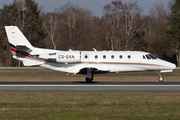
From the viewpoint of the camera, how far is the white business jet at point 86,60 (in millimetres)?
24734

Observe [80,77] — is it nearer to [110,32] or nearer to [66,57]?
[66,57]

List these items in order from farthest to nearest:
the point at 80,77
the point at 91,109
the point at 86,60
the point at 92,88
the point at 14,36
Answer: the point at 80,77 < the point at 14,36 < the point at 86,60 < the point at 92,88 < the point at 91,109

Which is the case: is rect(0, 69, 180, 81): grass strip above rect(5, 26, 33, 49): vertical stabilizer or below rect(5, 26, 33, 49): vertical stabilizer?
below

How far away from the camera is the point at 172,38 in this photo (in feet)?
195

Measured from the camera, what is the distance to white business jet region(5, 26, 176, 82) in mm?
24734

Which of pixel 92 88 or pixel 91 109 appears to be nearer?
pixel 91 109

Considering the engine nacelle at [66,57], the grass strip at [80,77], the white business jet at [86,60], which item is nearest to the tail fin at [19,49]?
the white business jet at [86,60]

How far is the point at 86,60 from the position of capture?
24938mm

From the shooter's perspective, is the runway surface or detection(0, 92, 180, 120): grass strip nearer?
detection(0, 92, 180, 120): grass strip

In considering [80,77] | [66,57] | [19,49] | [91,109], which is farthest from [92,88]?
[80,77]

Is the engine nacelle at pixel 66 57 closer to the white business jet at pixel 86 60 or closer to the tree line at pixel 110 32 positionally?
the white business jet at pixel 86 60

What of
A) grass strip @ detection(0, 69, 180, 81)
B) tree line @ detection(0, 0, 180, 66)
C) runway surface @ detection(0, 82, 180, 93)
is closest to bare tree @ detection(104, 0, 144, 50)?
tree line @ detection(0, 0, 180, 66)

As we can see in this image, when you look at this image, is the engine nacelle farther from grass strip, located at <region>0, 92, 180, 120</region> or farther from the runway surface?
grass strip, located at <region>0, 92, 180, 120</region>

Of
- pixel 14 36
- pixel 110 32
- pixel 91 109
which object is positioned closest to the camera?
pixel 91 109
